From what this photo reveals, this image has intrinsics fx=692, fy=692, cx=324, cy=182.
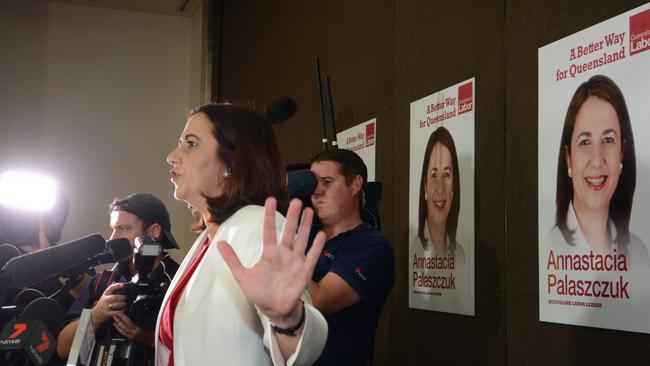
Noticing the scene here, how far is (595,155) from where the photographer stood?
6.08ft

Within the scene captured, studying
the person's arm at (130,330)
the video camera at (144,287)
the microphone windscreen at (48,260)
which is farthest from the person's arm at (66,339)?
the microphone windscreen at (48,260)

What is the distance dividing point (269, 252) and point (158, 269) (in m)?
1.06

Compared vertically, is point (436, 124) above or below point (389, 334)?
above

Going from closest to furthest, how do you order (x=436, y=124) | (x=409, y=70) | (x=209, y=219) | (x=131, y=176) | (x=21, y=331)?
(x=21, y=331) < (x=209, y=219) < (x=436, y=124) < (x=409, y=70) < (x=131, y=176)

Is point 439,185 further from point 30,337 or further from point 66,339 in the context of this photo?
point 30,337

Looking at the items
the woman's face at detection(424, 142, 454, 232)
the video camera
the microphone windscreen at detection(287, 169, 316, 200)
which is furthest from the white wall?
the video camera

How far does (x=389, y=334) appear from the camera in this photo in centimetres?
291

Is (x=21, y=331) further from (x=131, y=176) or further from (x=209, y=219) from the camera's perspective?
(x=131, y=176)

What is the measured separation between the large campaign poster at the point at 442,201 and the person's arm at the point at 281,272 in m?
1.35

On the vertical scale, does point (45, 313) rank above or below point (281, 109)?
below

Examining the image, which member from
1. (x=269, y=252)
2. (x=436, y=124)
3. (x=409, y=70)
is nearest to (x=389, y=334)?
(x=436, y=124)

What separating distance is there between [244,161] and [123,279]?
3.07 ft

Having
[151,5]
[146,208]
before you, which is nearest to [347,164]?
[146,208]

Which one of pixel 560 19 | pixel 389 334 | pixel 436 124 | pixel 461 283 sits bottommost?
pixel 389 334
